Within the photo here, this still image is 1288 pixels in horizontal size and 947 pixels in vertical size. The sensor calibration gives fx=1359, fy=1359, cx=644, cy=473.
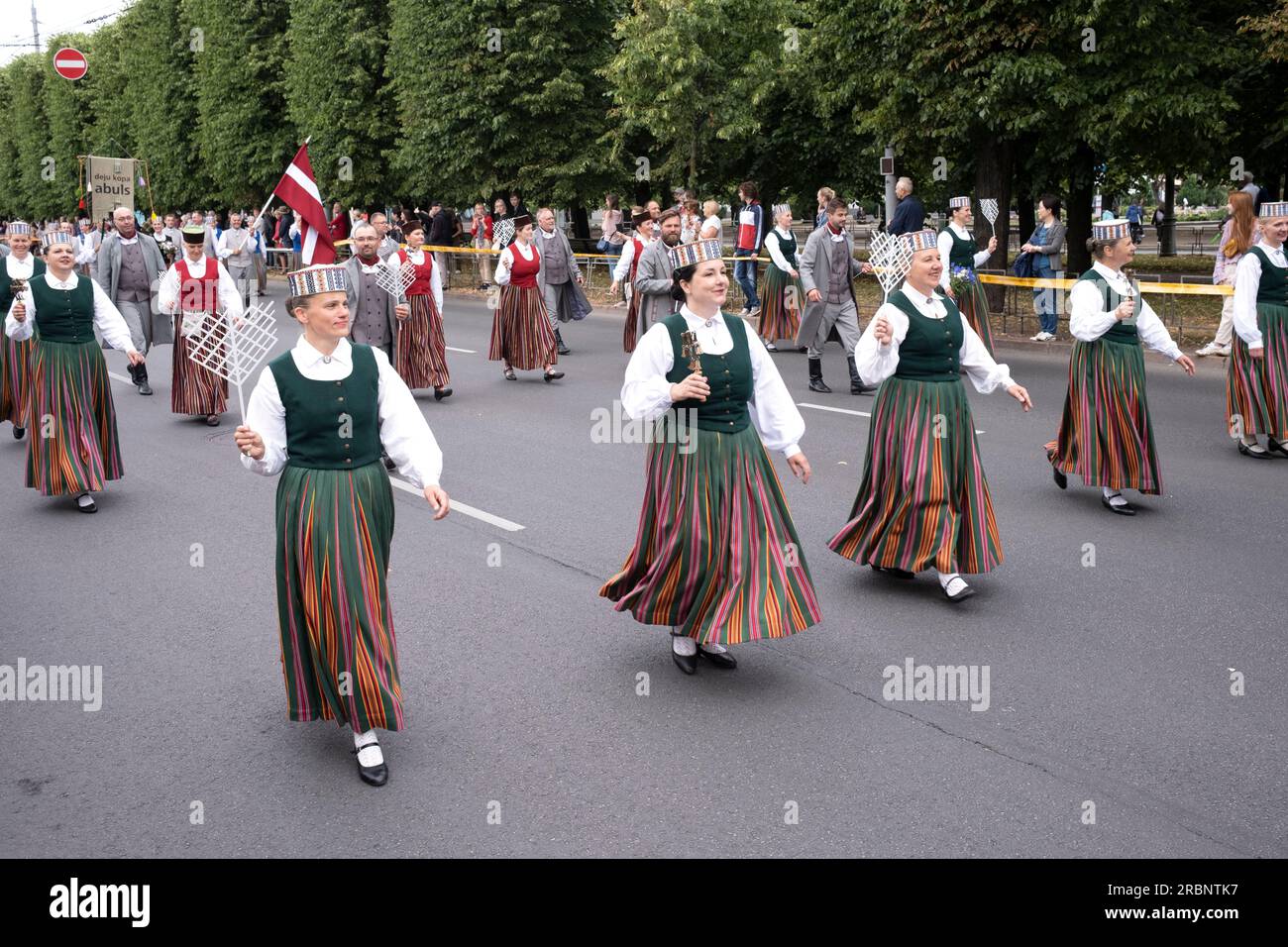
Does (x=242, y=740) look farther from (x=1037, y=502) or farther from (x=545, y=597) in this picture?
(x=1037, y=502)

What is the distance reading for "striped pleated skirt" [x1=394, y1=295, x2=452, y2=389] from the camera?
14102 mm

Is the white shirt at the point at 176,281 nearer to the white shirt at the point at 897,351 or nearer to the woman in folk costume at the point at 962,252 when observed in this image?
the woman in folk costume at the point at 962,252

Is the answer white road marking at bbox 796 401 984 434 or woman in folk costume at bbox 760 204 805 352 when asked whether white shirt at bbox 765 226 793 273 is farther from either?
white road marking at bbox 796 401 984 434

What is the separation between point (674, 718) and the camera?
18.1 ft

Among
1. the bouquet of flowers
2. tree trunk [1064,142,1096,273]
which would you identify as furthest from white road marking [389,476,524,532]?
tree trunk [1064,142,1096,273]

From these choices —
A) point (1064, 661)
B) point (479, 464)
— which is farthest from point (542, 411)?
point (1064, 661)

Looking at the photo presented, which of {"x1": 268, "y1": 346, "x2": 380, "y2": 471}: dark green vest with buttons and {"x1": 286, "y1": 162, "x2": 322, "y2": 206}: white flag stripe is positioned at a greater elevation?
{"x1": 286, "y1": 162, "x2": 322, "y2": 206}: white flag stripe

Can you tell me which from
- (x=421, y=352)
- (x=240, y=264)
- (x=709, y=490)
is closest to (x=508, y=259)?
(x=421, y=352)

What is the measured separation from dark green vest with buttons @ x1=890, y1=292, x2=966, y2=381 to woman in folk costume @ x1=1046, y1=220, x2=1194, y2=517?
1816mm

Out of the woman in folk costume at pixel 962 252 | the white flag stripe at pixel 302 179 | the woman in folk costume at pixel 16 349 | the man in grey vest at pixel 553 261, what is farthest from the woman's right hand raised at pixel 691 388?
the man in grey vest at pixel 553 261

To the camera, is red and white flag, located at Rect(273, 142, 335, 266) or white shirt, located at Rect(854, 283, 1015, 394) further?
white shirt, located at Rect(854, 283, 1015, 394)

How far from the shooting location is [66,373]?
966 centimetres

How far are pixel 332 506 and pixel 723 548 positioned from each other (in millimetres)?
1729

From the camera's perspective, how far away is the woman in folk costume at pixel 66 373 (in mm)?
9555
